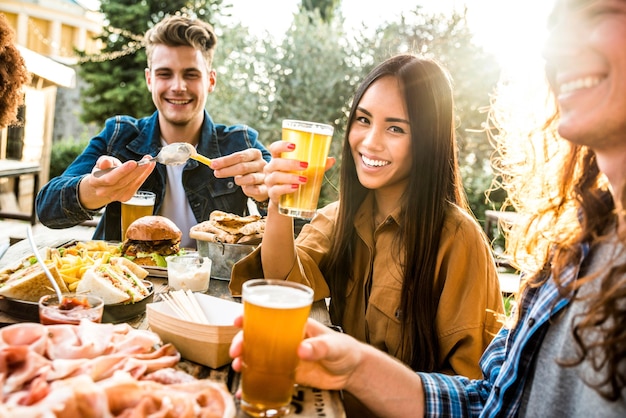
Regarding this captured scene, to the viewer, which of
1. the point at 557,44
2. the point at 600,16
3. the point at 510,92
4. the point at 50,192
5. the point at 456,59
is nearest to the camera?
the point at 600,16

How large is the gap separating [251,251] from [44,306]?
3.83 ft

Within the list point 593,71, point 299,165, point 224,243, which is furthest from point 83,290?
point 593,71

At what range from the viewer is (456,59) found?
33.1ft

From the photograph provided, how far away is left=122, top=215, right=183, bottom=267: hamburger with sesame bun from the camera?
297 cm

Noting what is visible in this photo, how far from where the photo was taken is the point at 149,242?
10.0ft

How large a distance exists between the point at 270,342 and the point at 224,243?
1500mm

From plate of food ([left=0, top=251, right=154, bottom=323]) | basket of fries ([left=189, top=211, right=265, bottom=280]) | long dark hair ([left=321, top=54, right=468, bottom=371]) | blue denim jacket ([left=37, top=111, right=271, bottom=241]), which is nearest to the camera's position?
plate of food ([left=0, top=251, right=154, bottom=323])

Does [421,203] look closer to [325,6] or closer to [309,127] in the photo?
[309,127]

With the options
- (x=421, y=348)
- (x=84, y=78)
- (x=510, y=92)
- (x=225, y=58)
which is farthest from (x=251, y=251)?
(x=84, y=78)

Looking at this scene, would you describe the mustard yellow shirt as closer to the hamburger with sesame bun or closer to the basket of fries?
the basket of fries

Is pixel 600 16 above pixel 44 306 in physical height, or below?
above

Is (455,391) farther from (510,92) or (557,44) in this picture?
(510,92)

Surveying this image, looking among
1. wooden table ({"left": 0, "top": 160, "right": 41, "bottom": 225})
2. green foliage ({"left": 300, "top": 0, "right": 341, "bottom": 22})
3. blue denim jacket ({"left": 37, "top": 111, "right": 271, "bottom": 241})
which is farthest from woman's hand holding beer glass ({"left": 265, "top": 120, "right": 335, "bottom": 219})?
green foliage ({"left": 300, "top": 0, "right": 341, "bottom": 22})

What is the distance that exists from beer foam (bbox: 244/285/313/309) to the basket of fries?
4.51ft
